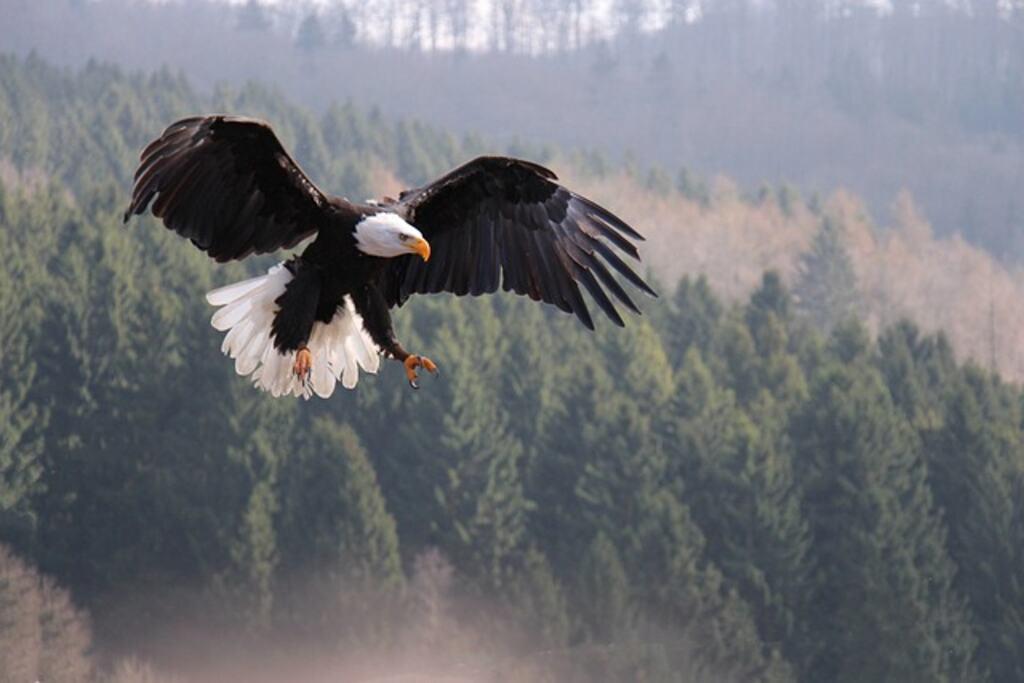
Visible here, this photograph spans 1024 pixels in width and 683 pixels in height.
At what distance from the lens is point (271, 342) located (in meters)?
9.91

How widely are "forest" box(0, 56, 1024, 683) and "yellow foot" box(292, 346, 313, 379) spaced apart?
96.2ft

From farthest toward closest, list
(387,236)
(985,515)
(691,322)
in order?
(691,322) < (985,515) < (387,236)

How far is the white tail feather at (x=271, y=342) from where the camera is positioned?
9844mm

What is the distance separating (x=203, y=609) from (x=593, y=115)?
76.7m

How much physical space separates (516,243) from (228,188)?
1.64m

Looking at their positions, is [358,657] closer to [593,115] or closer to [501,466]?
[501,466]

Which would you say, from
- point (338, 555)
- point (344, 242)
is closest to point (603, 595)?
point (338, 555)

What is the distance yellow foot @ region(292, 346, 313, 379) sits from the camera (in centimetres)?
952

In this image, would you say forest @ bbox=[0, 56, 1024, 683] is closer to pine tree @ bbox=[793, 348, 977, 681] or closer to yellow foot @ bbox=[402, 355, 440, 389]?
pine tree @ bbox=[793, 348, 977, 681]

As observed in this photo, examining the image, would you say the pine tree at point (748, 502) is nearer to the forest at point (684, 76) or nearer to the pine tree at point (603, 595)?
the pine tree at point (603, 595)

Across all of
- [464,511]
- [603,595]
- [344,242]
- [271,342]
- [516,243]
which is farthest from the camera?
[464,511]

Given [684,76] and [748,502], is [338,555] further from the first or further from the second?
[684,76]

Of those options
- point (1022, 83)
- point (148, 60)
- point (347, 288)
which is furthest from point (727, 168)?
point (347, 288)

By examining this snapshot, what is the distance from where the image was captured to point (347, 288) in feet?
31.6
